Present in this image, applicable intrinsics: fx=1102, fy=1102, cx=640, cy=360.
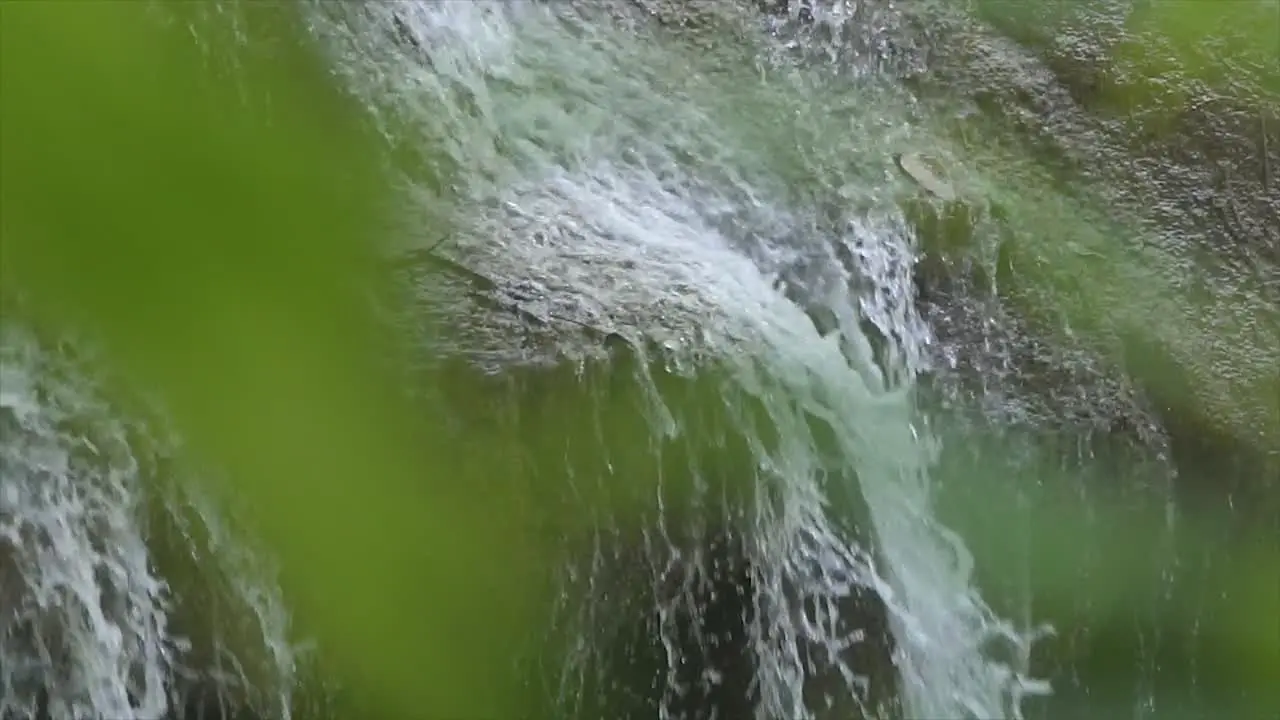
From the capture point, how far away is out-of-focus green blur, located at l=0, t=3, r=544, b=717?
4.70ft

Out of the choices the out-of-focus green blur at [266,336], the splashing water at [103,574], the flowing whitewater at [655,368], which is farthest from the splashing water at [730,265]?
the splashing water at [103,574]

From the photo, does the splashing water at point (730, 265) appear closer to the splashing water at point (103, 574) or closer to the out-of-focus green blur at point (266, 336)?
the out-of-focus green blur at point (266, 336)

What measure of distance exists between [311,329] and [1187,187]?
132 centimetres

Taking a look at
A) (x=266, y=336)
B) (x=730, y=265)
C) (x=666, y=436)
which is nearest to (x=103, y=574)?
(x=266, y=336)

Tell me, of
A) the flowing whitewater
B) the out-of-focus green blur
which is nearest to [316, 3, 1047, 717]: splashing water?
the flowing whitewater

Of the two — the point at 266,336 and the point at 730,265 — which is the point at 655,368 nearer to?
the point at 730,265

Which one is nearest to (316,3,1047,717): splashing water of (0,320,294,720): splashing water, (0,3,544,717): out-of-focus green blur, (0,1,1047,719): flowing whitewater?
(0,1,1047,719): flowing whitewater

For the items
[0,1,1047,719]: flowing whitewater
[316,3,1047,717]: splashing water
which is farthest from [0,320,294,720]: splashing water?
[316,3,1047,717]: splashing water

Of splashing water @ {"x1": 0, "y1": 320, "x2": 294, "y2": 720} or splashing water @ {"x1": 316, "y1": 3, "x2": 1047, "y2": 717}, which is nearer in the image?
splashing water @ {"x1": 0, "y1": 320, "x2": 294, "y2": 720}

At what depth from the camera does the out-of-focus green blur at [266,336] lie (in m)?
1.43

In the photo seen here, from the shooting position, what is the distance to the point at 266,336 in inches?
57.4

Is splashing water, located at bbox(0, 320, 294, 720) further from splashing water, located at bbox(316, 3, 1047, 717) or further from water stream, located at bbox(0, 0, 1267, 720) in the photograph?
splashing water, located at bbox(316, 3, 1047, 717)

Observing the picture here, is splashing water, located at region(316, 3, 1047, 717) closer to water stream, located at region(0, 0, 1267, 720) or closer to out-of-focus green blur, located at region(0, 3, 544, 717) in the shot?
water stream, located at region(0, 0, 1267, 720)

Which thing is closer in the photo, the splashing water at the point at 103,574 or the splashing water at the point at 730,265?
the splashing water at the point at 103,574
